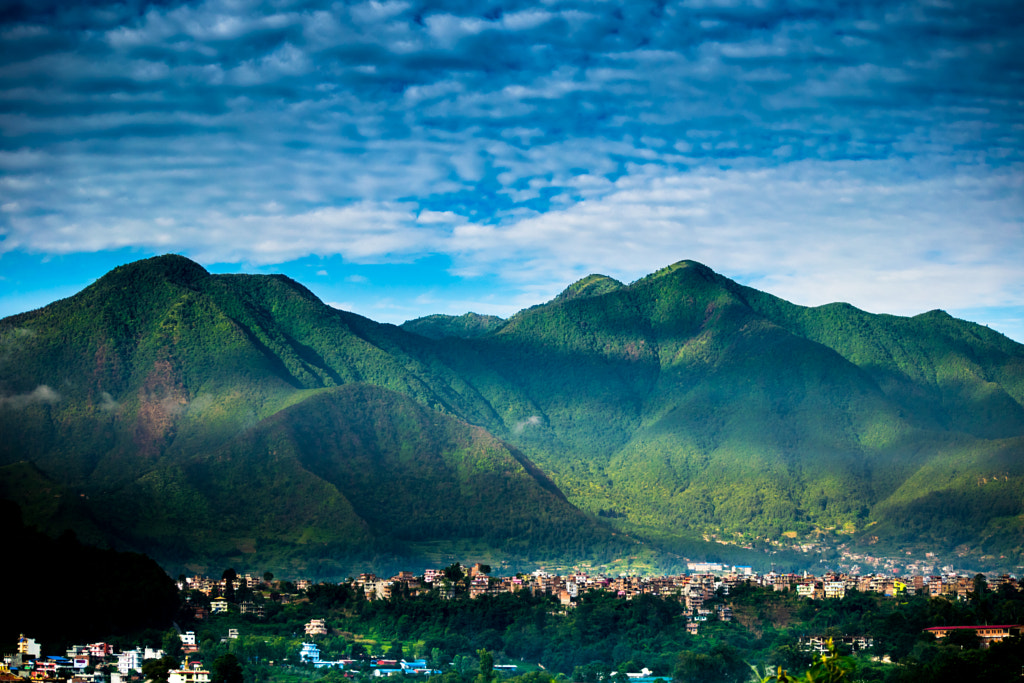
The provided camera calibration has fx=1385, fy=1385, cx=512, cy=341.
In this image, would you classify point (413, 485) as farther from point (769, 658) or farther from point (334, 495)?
point (769, 658)

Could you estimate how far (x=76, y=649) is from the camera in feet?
275

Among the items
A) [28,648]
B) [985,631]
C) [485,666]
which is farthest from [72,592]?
[985,631]

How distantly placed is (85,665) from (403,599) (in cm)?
4764

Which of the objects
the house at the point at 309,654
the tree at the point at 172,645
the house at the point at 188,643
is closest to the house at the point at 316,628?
the house at the point at 309,654

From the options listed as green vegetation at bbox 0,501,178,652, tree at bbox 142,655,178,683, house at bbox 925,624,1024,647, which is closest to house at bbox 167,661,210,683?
tree at bbox 142,655,178,683

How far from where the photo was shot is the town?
263 ft

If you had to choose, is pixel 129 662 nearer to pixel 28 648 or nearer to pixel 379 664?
pixel 28 648

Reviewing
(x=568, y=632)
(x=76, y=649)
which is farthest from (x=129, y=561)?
(x=568, y=632)

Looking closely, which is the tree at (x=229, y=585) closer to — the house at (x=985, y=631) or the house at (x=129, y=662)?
the house at (x=129, y=662)

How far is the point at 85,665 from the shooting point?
261ft

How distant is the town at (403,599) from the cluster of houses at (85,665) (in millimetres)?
87

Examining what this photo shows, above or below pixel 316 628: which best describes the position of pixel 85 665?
above

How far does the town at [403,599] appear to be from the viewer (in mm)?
80188

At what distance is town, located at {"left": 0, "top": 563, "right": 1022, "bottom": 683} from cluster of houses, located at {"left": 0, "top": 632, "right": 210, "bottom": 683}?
87mm
